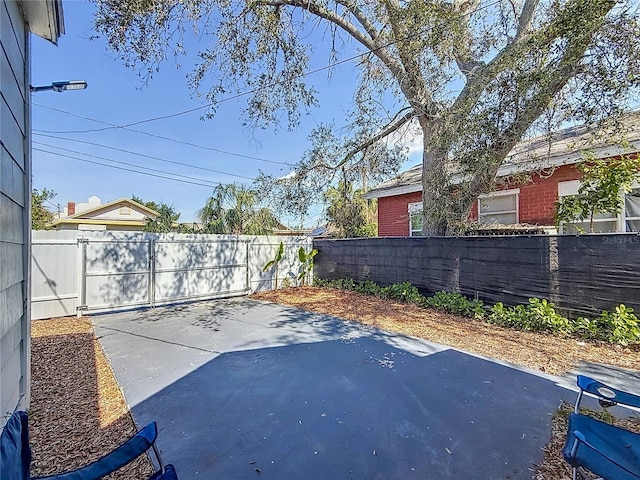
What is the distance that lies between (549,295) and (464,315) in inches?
57.7

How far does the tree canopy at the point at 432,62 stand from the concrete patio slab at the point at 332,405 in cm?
412

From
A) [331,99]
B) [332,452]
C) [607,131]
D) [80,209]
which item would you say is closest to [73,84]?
[332,452]

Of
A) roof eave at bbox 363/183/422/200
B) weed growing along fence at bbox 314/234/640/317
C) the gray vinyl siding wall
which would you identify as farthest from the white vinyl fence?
the gray vinyl siding wall

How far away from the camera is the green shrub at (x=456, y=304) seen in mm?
6168

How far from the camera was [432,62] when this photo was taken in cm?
659

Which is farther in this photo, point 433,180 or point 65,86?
point 433,180

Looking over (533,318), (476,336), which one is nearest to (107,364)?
(476,336)

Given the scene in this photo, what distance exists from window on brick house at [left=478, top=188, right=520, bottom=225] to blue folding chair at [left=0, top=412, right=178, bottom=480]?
27.1 ft

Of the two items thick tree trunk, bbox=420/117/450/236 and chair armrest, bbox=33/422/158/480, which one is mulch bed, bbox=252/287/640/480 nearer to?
thick tree trunk, bbox=420/117/450/236

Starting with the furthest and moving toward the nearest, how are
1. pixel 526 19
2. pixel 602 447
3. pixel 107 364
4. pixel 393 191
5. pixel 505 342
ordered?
1. pixel 393 191
2. pixel 526 19
3. pixel 505 342
4. pixel 107 364
5. pixel 602 447

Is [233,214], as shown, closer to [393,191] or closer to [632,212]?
[393,191]

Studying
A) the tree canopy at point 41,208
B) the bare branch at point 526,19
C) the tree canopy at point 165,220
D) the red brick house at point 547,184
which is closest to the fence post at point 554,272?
the red brick house at point 547,184

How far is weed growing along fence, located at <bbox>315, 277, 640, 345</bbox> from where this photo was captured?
4488 mm

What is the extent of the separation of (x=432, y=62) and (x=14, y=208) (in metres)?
7.04
